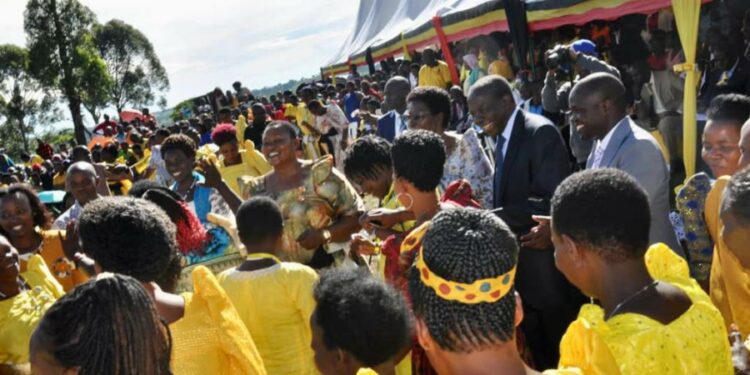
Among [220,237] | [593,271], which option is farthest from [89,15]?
[593,271]

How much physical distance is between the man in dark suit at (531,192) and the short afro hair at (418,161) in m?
0.67

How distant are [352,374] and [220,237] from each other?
2.22 meters

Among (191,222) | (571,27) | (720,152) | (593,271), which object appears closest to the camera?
(593,271)

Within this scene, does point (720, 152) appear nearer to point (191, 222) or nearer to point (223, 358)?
point (223, 358)

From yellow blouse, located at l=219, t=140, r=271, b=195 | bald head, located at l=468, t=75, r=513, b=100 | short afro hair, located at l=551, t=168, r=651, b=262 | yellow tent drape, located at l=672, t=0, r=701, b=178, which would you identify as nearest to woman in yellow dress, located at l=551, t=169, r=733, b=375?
short afro hair, located at l=551, t=168, r=651, b=262

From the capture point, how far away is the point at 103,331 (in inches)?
65.2

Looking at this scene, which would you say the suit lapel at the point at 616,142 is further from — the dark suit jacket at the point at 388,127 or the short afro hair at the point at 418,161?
the dark suit jacket at the point at 388,127

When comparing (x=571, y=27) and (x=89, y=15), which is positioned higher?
(x=89, y=15)

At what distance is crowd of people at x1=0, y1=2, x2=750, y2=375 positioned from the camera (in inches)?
68.3

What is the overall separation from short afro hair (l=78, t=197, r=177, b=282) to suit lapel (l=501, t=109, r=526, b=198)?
6.25ft

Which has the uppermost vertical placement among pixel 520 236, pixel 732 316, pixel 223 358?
pixel 223 358

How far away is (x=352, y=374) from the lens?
228cm

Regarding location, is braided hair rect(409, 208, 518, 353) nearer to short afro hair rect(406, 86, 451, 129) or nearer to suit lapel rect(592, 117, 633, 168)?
suit lapel rect(592, 117, 633, 168)

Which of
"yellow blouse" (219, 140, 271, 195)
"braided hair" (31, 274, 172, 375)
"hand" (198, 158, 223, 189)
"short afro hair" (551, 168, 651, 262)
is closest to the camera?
"braided hair" (31, 274, 172, 375)
